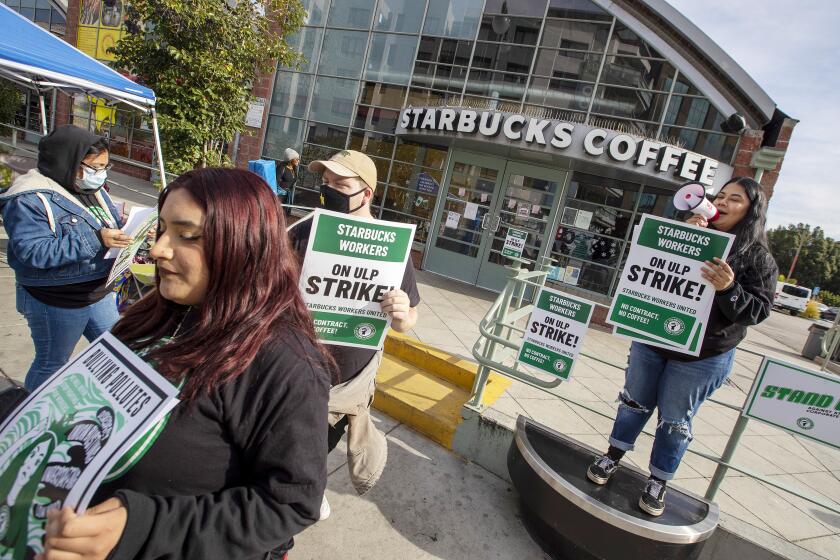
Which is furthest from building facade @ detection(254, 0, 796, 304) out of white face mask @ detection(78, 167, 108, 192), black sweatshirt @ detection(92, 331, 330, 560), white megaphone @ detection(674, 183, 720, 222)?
black sweatshirt @ detection(92, 331, 330, 560)

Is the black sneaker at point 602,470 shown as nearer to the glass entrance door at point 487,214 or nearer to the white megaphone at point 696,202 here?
the white megaphone at point 696,202

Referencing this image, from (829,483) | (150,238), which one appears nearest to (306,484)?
(150,238)

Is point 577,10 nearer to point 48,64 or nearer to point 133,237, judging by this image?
point 48,64

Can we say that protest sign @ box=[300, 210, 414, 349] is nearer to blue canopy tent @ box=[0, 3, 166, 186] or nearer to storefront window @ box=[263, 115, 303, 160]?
blue canopy tent @ box=[0, 3, 166, 186]

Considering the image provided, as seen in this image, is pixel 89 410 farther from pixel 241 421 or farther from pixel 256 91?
pixel 256 91

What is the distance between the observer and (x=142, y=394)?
1.02m

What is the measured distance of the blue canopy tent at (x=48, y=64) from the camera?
12.9 ft

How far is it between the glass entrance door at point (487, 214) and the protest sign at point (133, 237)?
801cm

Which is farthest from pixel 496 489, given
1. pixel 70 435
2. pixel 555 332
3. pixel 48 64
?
pixel 48 64

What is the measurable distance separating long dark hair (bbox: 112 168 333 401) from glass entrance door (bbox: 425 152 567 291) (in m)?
9.04

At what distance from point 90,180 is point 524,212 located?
8.53 meters

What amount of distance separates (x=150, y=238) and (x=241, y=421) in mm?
3150

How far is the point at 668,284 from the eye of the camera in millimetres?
2590

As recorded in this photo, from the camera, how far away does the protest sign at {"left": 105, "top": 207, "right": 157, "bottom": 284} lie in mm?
2488
